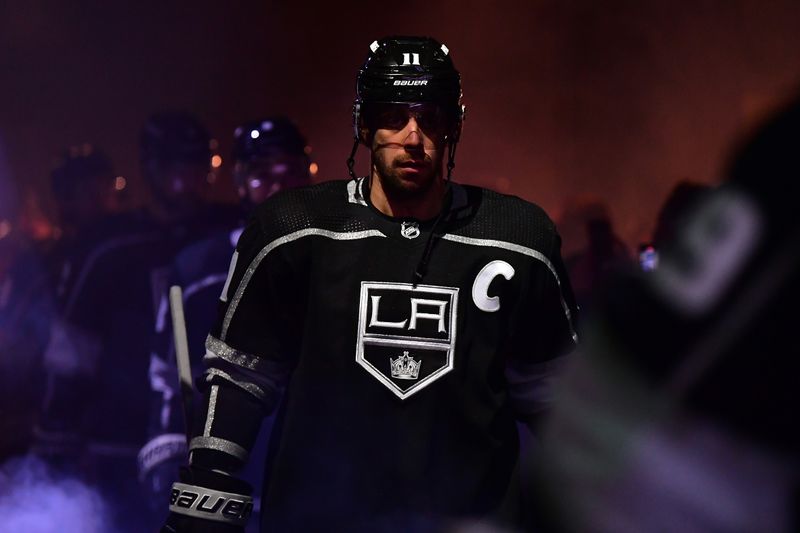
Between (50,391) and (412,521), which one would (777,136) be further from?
(50,391)

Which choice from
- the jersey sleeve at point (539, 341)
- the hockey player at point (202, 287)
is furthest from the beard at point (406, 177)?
the hockey player at point (202, 287)

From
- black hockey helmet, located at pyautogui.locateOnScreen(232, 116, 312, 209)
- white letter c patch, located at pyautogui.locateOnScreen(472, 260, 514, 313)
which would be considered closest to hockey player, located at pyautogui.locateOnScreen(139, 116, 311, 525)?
black hockey helmet, located at pyautogui.locateOnScreen(232, 116, 312, 209)

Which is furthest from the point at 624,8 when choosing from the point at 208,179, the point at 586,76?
the point at 208,179

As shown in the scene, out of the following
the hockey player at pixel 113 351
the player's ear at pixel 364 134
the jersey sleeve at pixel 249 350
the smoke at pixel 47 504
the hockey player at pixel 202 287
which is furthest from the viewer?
the smoke at pixel 47 504

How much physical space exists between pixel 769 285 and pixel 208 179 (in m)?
6.57

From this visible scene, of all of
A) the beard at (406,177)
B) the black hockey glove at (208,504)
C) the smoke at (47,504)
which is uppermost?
the beard at (406,177)

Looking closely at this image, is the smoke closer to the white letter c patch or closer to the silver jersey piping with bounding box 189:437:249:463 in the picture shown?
the silver jersey piping with bounding box 189:437:249:463

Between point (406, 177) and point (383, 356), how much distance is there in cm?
57

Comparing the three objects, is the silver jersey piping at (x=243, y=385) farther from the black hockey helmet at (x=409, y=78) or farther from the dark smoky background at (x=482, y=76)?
the dark smoky background at (x=482, y=76)

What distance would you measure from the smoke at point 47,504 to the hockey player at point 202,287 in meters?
1.33

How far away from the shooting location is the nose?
3.85 m

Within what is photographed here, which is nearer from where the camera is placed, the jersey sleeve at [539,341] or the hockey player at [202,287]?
the jersey sleeve at [539,341]

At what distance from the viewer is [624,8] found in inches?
457

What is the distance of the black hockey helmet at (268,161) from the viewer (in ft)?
20.9
